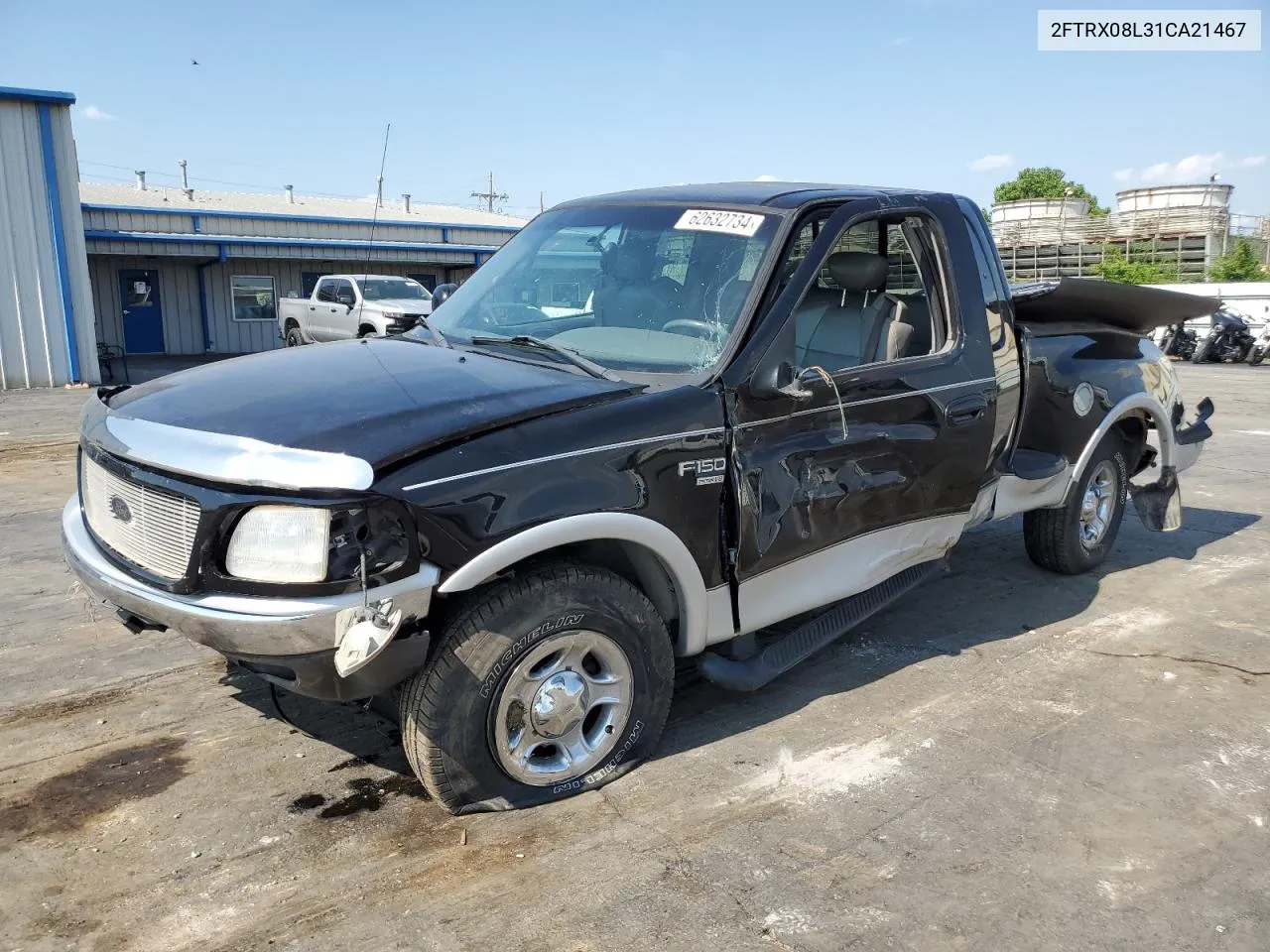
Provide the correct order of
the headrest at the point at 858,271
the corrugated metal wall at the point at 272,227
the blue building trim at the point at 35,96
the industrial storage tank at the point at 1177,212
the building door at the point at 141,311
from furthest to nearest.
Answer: the industrial storage tank at the point at 1177,212 → the building door at the point at 141,311 → the corrugated metal wall at the point at 272,227 → the blue building trim at the point at 35,96 → the headrest at the point at 858,271

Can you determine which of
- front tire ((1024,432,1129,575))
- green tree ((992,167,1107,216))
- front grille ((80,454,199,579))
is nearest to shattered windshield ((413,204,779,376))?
front grille ((80,454,199,579))

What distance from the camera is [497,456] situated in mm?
3053

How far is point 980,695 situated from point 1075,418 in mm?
1931

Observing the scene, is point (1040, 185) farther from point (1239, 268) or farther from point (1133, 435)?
point (1133, 435)

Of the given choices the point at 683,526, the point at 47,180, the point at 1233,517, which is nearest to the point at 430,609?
the point at 683,526

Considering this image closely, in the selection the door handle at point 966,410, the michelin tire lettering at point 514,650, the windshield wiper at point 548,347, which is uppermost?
the windshield wiper at point 548,347

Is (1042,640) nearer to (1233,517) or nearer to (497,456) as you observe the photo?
(497,456)

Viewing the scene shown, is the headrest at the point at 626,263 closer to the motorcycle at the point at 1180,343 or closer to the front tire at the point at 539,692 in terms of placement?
the front tire at the point at 539,692

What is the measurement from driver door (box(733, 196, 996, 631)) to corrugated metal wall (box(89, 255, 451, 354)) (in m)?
26.2

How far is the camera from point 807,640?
4.30m

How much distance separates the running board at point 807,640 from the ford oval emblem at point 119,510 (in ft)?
6.66

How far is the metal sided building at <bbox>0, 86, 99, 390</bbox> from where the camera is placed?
651 inches

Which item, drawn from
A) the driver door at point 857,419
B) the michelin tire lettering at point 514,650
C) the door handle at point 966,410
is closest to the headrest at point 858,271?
the driver door at point 857,419

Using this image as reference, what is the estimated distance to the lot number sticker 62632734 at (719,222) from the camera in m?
4.01
